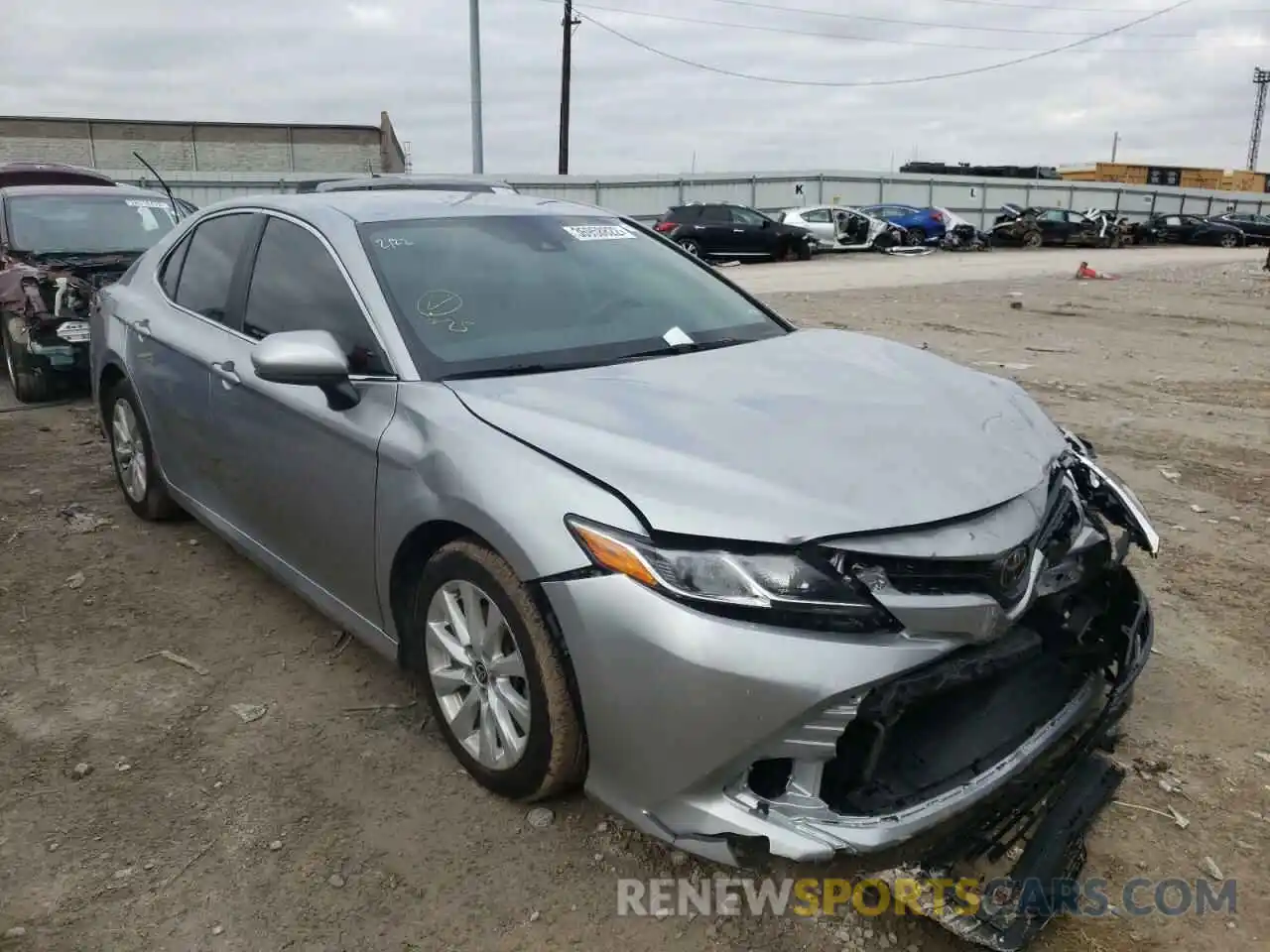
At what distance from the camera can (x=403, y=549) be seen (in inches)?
112

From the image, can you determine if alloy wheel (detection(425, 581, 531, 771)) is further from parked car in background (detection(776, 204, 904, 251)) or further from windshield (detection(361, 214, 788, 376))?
parked car in background (detection(776, 204, 904, 251))

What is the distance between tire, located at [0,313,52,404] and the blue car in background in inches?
1067

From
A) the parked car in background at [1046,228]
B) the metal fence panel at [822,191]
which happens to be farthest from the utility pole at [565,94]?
the parked car in background at [1046,228]

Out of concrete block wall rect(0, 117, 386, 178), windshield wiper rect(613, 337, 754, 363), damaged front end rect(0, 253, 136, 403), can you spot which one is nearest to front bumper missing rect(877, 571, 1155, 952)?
windshield wiper rect(613, 337, 754, 363)

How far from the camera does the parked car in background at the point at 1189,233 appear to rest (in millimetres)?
37250

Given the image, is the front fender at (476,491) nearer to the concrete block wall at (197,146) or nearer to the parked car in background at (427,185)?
the parked car in background at (427,185)

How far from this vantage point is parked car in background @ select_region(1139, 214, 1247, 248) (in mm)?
37250

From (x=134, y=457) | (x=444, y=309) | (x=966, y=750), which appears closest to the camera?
(x=966, y=750)

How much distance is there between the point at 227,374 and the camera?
12.0ft

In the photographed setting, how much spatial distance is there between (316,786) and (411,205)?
202cm

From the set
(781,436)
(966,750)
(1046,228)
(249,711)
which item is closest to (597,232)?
(781,436)

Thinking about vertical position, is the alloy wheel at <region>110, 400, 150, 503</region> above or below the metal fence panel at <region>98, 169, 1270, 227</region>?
below

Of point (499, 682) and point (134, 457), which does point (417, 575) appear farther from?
point (134, 457)

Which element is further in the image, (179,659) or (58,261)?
(58,261)
